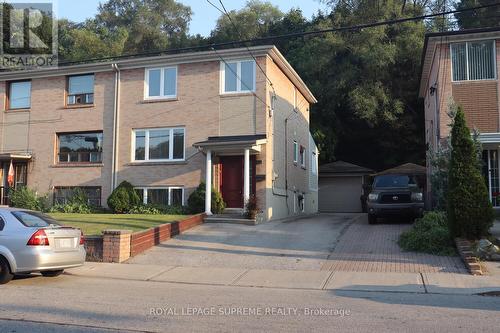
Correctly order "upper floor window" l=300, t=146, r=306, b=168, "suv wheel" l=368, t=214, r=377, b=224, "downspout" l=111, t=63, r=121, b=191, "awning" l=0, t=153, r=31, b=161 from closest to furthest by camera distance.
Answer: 1. "suv wheel" l=368, t=214, r=377, b=224
2. "downspout" l=111, t=63, r=121, b=191
3. "awning" l=0, t=153, r=31, b=161
4. "upper floor window" l=300, t=146, r=306, b=168

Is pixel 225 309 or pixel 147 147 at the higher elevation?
pixel 147 147

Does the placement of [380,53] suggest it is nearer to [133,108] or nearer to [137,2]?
[133,108]

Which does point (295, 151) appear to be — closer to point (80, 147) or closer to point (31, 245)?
point (80, 147)

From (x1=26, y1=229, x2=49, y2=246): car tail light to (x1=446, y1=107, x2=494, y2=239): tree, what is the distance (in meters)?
9.31

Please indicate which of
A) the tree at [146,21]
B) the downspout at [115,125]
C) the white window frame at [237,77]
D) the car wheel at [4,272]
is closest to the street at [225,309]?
the car wheel at [4,272]

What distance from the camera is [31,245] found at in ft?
31.8

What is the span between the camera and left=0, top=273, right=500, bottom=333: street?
669 cm

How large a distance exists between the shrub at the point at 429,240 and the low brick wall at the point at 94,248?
25.6 feet

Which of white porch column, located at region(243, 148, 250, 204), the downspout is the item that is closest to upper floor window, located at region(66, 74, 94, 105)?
the downspout

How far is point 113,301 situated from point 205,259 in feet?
16.6

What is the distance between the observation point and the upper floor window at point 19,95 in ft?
82.8

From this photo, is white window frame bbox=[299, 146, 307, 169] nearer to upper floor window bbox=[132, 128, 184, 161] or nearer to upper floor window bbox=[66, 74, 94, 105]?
upper floor window bbox=[132, 128, 184, 161]

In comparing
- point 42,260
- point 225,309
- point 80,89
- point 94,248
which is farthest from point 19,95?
point 225,309

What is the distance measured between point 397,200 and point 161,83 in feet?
36.8
